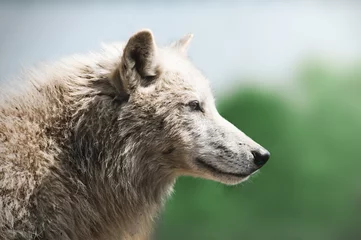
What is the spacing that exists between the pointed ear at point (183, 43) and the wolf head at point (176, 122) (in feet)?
0.98

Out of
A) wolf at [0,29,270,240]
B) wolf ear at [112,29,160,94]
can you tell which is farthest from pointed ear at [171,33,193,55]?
wolf ear at [112,29,160,94]

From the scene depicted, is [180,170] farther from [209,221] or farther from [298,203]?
[298,203]

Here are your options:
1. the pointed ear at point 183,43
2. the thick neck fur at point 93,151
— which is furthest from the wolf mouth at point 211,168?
the pointed ear at point 183,43

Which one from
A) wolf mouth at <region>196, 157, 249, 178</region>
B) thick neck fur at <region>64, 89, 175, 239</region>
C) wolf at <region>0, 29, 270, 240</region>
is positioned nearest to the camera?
wolf at <region>0, 29, 270, 240</region>

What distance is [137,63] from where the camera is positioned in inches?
126

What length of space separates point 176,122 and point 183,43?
0.63 metres

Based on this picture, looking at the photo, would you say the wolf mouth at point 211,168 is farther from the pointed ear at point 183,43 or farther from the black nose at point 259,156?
the pointed ear at point 183,43

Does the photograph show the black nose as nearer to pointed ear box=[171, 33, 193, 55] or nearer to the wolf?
the wolf

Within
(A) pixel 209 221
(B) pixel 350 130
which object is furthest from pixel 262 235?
(B) pixel 350 130

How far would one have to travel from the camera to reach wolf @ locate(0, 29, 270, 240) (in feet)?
9.97

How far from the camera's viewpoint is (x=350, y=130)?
884 cm

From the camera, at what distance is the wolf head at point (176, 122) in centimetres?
318

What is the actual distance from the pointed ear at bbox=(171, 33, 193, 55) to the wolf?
256 millimetres

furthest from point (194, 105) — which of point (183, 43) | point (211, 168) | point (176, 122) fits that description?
point (183, 43)
